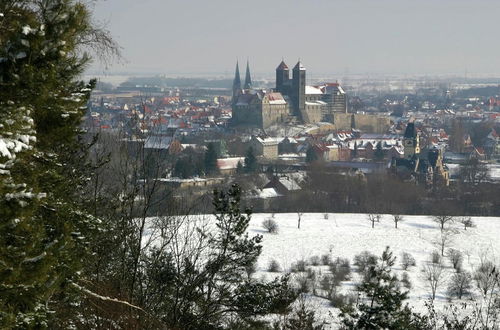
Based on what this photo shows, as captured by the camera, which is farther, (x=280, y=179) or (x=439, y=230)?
(x=280, y=179)

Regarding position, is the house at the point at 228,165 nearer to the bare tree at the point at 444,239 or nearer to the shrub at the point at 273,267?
the bare tree at the point at 444,239

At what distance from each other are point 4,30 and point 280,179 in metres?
33.0

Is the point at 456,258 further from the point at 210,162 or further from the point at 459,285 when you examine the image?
the point at 210,162

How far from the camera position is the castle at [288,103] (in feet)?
219

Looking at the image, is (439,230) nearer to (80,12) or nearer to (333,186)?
(333,186)

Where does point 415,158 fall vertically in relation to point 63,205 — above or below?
below

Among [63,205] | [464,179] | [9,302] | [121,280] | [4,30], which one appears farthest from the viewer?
[464,179]

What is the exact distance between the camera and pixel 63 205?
4.02 metres

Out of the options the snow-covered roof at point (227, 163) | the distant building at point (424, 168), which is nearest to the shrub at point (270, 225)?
the distant building at point (424, 168)

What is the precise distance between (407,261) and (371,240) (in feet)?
11.5

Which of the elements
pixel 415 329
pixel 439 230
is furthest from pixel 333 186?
pixel 415 329

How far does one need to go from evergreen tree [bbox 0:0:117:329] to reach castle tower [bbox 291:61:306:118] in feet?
214

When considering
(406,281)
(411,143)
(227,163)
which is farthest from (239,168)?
(406,281)

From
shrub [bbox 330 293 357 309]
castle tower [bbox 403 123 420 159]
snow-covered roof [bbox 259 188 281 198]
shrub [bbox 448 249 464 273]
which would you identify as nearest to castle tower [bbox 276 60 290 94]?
castle tower [bbox 403 123 420 159]
